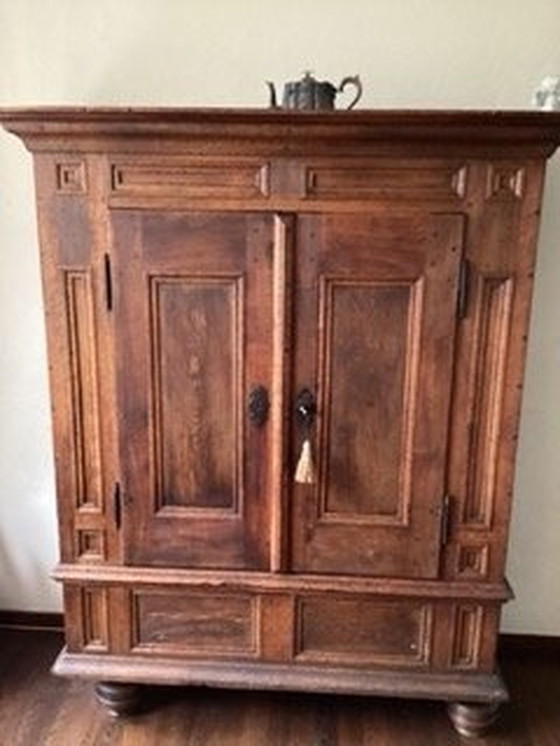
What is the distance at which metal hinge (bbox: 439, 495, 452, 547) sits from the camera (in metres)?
1.66

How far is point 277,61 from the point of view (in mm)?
1850

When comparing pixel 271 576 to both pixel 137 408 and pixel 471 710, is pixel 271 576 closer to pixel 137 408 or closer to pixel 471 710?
pixel 137 408

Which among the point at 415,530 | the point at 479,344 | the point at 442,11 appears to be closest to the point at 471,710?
the point at 415,530

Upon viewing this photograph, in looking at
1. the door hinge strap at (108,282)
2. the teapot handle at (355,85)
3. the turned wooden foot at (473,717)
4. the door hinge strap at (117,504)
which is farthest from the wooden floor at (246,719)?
the teapot handle at (355,85)

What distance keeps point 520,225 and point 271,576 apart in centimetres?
101

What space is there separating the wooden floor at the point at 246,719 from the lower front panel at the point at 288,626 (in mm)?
228

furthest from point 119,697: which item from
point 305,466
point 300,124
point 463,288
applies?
point 300,124

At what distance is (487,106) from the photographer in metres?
1.84

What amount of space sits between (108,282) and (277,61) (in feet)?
2.55

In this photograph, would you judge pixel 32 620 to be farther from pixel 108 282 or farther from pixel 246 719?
pixel 108 282

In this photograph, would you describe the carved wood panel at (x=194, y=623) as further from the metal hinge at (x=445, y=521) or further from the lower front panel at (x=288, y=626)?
the metal hinge at (x=445, y=521)

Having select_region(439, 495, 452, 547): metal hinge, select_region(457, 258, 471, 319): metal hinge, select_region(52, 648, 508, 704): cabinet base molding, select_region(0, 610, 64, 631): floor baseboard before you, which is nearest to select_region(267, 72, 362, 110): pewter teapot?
select_region(457, 258, 471, 319): metal hinge

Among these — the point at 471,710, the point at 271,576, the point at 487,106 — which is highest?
the point at 487,106

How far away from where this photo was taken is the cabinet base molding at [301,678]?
1.75m
